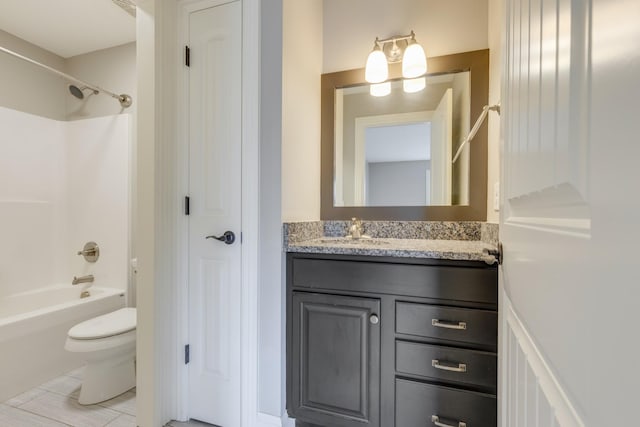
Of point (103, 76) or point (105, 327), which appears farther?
point (103, 76)

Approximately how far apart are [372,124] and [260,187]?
2.95ft

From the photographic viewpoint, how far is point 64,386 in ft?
6.16

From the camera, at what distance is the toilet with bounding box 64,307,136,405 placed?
65.7 inches

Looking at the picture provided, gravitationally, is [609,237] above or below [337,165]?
below

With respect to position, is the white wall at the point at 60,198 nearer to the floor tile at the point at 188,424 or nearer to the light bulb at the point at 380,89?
the floor tile at the point at 188,424

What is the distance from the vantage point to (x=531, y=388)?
54 cm

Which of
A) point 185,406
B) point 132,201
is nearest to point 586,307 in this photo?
point 185,406

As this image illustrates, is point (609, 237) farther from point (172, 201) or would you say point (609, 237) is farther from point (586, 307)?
point (172, 201)

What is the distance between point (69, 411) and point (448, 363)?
203cm

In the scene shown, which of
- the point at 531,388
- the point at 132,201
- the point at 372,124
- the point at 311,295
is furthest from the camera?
the point at 132,201

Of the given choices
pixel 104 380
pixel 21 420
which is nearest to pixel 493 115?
pixel 104 380

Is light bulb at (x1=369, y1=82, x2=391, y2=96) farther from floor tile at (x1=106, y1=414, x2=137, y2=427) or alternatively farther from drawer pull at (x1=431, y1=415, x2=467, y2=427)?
floor tile at (x1=106, y1=414, x2=137, y2=427)

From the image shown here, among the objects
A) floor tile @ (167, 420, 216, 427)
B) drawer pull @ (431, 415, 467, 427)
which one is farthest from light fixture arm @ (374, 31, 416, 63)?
floor tile @ (167, 420, 216, 427)

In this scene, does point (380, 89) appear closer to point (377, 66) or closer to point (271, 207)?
point (377, 66)
